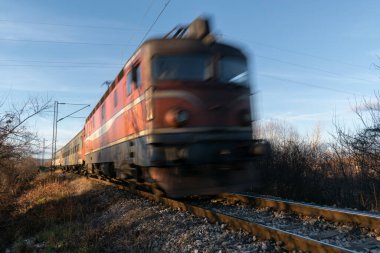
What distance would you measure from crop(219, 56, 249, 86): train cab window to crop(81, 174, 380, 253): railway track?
2698 millimetres

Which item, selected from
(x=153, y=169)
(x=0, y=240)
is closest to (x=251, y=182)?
(x=153, y=169)

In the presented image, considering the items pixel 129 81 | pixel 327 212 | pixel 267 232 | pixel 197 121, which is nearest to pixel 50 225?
pixel 129 81

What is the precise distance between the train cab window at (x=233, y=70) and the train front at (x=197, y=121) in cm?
2

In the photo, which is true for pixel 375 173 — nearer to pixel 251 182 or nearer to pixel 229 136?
pixel 251 182

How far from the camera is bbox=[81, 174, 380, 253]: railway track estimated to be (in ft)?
17.5

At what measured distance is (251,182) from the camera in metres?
8.23

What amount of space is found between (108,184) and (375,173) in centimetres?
1047

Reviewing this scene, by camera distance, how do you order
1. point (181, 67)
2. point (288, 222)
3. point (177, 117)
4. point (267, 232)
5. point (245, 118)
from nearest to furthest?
point (267, 232)
point (288, 222)
point (177, 117)
point (181, 67)
point (245, 118)

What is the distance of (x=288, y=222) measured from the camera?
7.07 meters

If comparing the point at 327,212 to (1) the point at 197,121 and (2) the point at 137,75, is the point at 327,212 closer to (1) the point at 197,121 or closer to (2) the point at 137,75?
(1) the point at 197,121

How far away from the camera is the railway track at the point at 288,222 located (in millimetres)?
5340

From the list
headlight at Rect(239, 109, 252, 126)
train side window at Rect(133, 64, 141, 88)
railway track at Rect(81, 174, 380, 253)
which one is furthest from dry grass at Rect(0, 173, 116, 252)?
headlight at Rect(239, 109, 252, 126)

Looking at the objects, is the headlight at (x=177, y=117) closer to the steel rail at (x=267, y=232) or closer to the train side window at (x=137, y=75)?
the train side window at (x=137, y=75)

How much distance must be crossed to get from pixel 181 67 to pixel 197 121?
3.88ft
